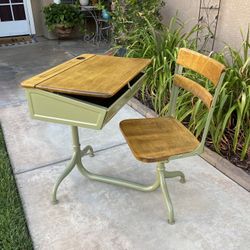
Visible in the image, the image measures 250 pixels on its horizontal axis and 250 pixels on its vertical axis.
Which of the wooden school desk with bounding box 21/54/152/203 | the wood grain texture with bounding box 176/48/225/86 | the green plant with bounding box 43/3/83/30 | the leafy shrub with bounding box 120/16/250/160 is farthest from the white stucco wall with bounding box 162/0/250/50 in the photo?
the green plant with bounding box 43/3/83/30

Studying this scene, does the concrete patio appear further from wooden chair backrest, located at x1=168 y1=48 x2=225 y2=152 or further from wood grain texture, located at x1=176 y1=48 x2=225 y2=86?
wood grain texture, located at x1=176 y1=48 x2=225 y2=86

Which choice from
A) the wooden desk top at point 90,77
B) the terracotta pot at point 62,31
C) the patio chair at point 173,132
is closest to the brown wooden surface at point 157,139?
the patio chair at point 173,132

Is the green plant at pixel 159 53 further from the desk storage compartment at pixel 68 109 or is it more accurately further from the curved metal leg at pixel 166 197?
the desk storage compartment at pixel 68 109

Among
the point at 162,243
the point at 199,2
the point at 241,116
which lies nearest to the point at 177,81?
the point at 241,116

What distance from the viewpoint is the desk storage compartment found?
4.50ft

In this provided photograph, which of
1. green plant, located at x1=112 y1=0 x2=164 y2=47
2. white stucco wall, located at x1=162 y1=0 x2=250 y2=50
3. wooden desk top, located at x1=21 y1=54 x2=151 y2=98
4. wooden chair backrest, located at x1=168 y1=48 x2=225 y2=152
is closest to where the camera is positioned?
wooden desk top, located at x1=21 y1=54 x2=151 y2=98

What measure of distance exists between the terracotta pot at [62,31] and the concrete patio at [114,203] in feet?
11.9

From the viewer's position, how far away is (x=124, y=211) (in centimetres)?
174

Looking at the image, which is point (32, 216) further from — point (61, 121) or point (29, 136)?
point (29, 136)

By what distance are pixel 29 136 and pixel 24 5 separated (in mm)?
4406

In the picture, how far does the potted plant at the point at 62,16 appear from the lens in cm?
543

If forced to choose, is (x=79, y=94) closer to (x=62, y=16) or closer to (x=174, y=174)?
(x=174, y=174)

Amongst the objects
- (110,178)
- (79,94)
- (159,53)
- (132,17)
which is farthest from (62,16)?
(79,94)

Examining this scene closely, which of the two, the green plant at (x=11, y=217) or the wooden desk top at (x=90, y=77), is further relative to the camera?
the green plant at (x=11, y=217)
